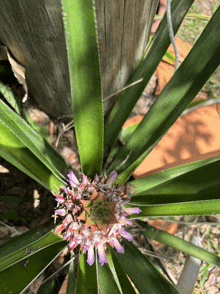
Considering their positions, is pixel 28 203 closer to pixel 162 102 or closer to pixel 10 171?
pixel 10 171

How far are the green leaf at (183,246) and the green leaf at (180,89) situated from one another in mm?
340

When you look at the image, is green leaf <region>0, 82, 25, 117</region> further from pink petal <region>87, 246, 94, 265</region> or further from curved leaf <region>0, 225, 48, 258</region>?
pink petal <region>87, 246, 94, 265</region>

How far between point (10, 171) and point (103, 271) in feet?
2.13

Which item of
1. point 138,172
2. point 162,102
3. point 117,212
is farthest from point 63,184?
point 138,172

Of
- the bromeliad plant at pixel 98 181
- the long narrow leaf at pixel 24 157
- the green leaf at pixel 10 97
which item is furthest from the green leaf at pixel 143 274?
the green leaf at pixel 10 97

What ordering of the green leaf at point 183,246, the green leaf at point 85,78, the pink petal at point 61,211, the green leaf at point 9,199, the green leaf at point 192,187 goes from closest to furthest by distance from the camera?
the green leaf at point 85,78 → the green leaf at point 192,187 → the pink petal at point 61,211 → the green leaf at point 183,246 → the green leaf at point 9,199

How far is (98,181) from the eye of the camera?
0.60 meters

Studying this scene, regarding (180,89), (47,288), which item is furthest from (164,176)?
(47,288)

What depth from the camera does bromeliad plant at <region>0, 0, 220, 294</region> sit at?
1.40 feet

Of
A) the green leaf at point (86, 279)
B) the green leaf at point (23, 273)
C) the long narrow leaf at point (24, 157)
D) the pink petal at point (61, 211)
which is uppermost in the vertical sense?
the long narrow leaf at point (24, 157)

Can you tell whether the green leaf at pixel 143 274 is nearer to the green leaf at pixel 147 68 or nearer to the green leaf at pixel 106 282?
the green leaf at pixel 106 282

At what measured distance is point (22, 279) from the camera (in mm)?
477

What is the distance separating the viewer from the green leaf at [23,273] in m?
0.45

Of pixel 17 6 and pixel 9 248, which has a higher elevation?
pixel 17 6
